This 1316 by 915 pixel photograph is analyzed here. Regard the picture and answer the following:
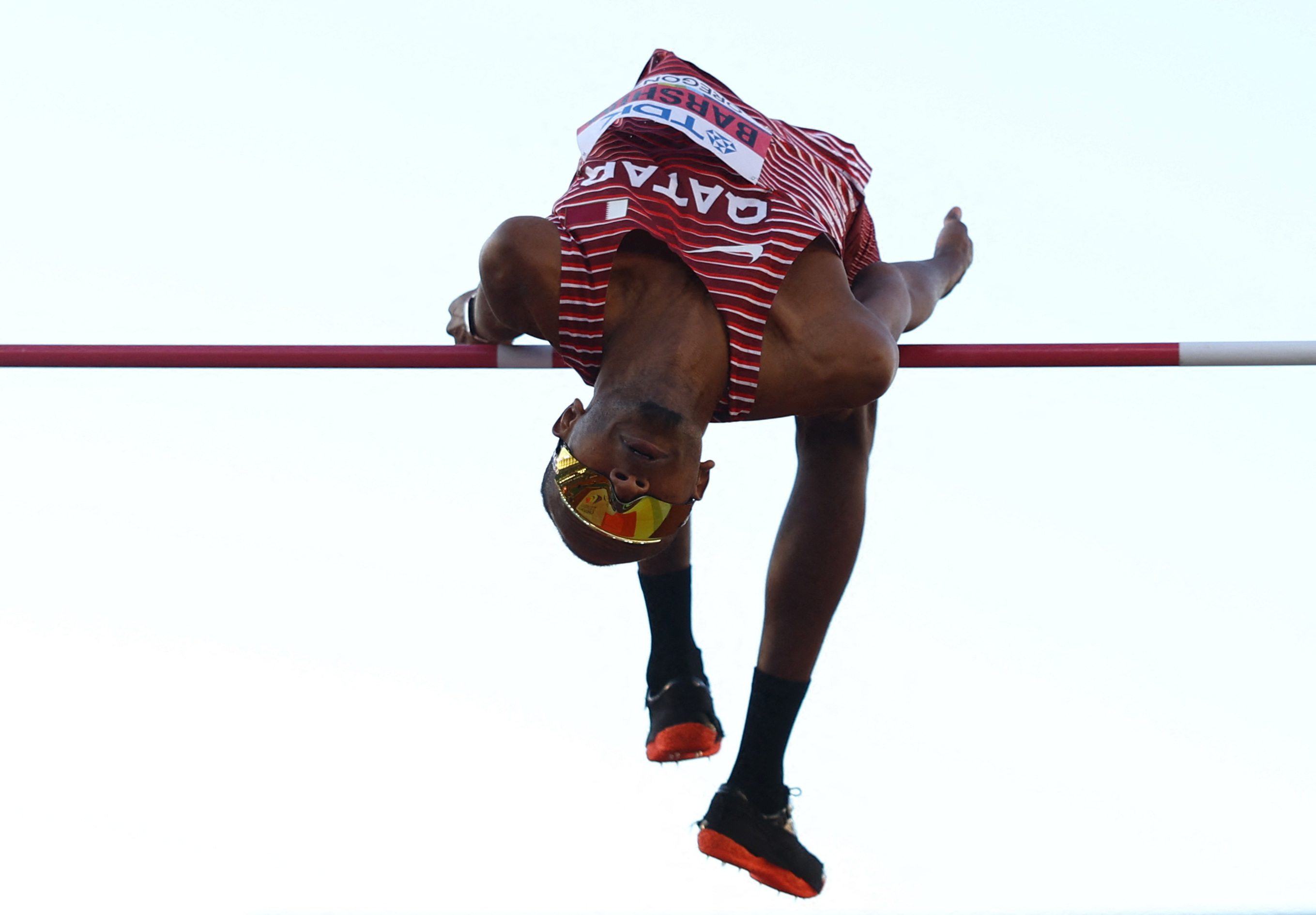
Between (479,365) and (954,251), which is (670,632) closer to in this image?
(479,365)

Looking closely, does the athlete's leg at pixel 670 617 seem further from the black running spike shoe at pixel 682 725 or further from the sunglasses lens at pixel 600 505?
the sunglasses lens at pixel 600 505

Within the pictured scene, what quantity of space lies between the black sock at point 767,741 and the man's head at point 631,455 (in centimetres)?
65

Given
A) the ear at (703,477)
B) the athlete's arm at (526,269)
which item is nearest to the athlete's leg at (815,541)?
the ear at (703,477)

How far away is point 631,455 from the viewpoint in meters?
2.41

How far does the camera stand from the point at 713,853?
9.75ft

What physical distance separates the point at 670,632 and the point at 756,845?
A: 20.9 inches

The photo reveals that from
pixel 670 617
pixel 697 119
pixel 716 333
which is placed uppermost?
pixel 697 119

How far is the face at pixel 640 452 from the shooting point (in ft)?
7.88

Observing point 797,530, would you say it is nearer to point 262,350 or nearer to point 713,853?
point 713,853

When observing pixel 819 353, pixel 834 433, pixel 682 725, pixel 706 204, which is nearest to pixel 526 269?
pixel 706 204

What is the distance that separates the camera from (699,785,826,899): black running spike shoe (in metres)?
2.96

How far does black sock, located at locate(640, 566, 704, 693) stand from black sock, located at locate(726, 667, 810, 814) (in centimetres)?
25

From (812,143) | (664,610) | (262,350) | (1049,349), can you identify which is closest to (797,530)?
(664,610)

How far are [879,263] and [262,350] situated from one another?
1.25m
